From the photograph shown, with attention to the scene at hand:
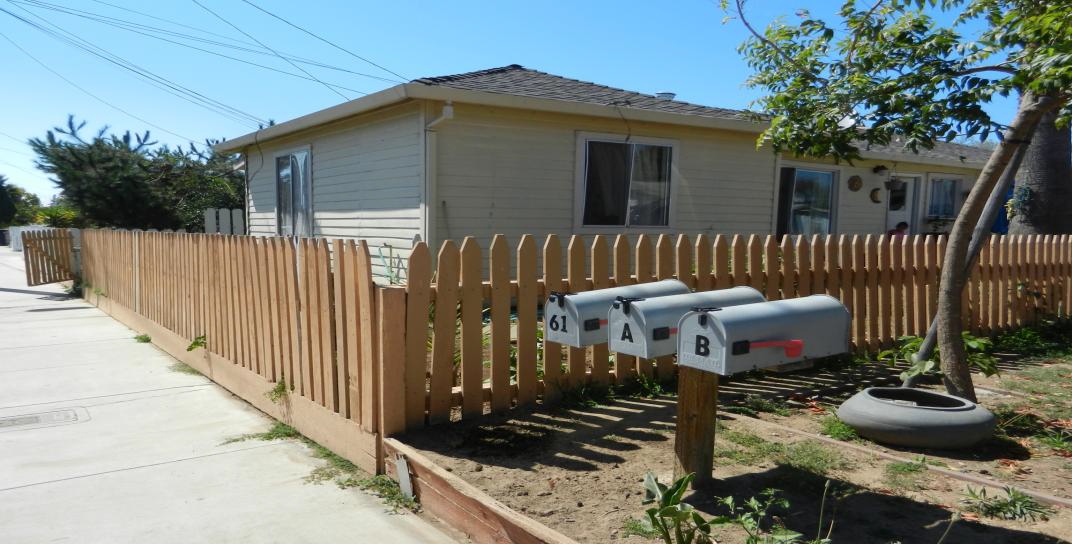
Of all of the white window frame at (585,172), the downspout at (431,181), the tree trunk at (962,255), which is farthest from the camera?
the white window frame at (585,172)

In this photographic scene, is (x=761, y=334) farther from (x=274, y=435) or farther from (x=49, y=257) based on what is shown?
(x=49, y=257)

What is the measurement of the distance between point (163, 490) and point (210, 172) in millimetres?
20734

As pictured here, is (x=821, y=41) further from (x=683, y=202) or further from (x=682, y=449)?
(x=683, y=202)

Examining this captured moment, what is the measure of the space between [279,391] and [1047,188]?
12.3m

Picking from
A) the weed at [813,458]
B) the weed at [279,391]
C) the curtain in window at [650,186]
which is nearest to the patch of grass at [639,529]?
the weed at [813,458]

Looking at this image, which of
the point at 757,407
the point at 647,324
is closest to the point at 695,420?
the point at 647,324

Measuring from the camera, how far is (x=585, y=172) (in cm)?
932

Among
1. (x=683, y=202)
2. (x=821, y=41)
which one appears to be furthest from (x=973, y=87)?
(x=683, y=202)

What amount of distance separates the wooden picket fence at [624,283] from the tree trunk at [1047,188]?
3431mm

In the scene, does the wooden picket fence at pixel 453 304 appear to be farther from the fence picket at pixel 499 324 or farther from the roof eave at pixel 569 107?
the roof eave at pixel 569 107

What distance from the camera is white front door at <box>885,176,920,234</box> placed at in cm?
1369

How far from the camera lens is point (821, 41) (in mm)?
5227

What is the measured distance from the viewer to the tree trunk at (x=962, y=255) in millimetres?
4176

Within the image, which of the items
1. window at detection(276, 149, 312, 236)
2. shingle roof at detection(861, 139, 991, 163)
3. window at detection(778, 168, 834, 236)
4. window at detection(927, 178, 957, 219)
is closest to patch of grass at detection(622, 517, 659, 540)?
window at detection(276, 149, 312, 236)
